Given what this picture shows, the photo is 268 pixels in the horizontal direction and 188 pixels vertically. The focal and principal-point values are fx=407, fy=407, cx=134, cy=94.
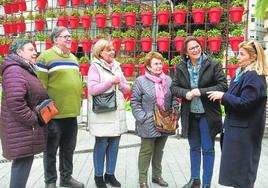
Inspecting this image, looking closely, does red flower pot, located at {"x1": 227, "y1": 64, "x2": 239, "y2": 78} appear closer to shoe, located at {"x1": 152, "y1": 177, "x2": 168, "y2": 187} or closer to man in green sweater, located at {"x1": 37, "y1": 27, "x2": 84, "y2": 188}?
shoe, located at {"x1": 152, "y1": 177, "x2": 168, "y2": 187}

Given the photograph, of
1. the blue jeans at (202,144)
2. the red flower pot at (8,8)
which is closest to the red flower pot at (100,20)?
the red flower pot at (8,8)

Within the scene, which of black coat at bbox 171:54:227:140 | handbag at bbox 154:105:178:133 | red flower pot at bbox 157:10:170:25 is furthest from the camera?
red flower pot at bbox 157:10:170:25

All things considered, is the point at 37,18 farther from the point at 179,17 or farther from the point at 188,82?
the point at 188,82

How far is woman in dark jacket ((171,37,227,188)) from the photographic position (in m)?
4.58

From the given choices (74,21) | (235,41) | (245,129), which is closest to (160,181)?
(245,129)

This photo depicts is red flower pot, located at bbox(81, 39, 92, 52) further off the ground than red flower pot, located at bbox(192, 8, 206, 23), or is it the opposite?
red flower pot, located at bbox(192, 8, 206, 23)

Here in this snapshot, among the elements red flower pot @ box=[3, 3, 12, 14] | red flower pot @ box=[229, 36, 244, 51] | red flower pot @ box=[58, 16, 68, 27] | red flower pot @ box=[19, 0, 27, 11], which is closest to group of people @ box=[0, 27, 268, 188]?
red flower pot @ box=[229, 36, 244, 51]

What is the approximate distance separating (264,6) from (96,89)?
328 cm

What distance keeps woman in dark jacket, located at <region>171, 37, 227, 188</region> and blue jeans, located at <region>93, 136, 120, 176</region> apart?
868mm

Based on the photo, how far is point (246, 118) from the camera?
3852 mm

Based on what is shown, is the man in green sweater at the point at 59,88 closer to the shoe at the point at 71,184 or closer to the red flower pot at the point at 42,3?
the shoe at the point at 71,184

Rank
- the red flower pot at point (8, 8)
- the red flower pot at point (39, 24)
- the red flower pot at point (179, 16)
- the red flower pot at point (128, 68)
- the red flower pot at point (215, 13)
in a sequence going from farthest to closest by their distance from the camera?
the red flower pot at point (8, 8) < the red flower pot at point (39, 24) < the red flower pot at point (128, 68) < the red flower pot at point (179, 16) < the red flower pot at point (215, 13)

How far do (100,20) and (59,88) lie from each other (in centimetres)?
599

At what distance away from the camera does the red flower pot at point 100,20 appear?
404 inches
